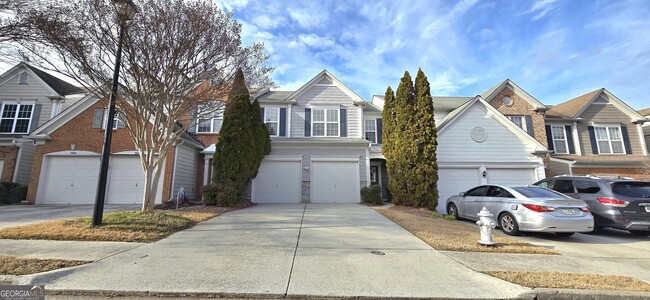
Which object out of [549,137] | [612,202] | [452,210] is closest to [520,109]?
[549,137]

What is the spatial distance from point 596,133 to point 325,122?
57.8ft

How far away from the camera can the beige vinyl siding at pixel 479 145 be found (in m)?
14.4

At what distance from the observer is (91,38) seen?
693 cm

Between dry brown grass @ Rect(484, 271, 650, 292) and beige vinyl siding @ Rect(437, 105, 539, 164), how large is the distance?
1062 centimetres

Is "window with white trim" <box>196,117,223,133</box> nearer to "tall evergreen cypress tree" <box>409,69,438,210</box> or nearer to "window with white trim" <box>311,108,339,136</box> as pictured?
"window with white trim" <box>311,108,339,136</box>

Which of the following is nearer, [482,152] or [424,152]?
[424,152]

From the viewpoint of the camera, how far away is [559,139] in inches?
684

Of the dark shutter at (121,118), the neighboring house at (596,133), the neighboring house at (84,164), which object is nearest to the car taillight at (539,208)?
the dark shutter at (121,118)

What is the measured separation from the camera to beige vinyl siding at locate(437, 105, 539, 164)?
1440 cm

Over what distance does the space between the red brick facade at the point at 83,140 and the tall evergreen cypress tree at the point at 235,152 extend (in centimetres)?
306

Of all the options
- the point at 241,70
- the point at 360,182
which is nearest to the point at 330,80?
the point at 360,182

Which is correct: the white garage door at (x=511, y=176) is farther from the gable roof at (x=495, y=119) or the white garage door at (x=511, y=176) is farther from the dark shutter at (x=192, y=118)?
the dark shutter at (x=192, y=118)

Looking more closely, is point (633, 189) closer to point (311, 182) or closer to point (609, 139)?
point (311, 182)

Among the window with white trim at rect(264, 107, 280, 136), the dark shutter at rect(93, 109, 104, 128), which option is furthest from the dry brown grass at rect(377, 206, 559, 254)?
the dark shutter at rect(93, 109, 104, 128)
